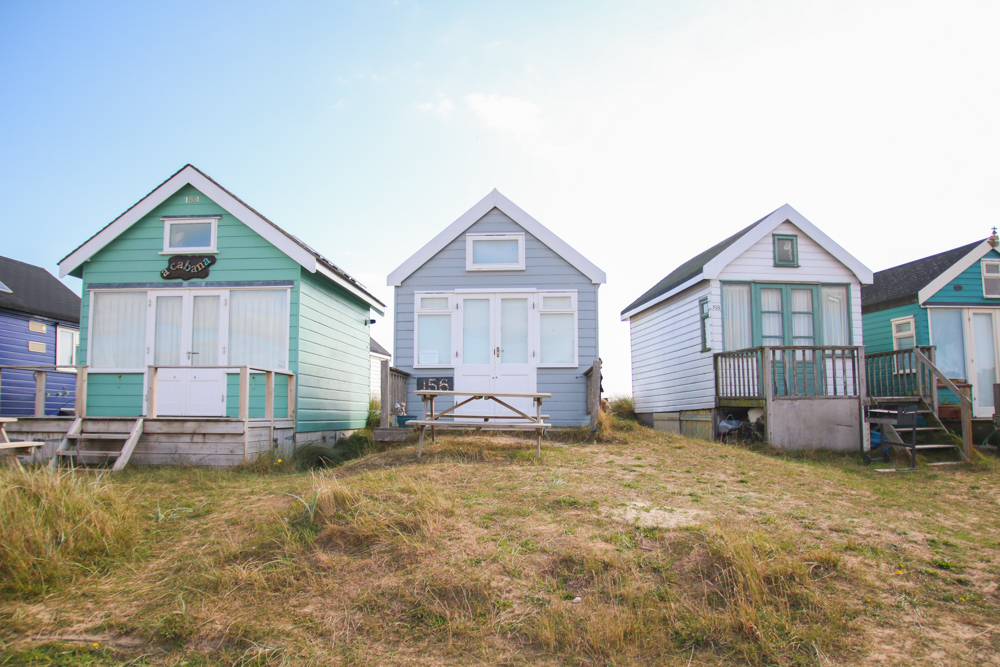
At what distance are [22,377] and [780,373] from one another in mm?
19370

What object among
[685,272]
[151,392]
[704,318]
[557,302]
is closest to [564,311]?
[557,302]

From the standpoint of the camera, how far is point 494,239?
43.4ft

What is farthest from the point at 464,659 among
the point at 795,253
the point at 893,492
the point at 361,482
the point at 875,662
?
the point at 795,253

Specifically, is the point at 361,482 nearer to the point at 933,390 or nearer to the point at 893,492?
the point at 893,492

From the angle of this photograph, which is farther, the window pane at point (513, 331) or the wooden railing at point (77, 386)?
the window pane at point (513, 331)

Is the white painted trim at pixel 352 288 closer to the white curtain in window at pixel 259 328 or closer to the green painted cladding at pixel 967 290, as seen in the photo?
the white curtain in window at pixel 259 328

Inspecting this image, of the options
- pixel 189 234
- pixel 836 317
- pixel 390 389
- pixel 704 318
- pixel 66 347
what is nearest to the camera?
pixel 390 389

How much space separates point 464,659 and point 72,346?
821 inches

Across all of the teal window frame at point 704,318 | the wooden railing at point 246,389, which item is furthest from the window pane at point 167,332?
the teal window frame at point 704,318

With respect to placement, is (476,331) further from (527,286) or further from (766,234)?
(766,234)

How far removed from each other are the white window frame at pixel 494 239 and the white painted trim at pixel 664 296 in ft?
14.8

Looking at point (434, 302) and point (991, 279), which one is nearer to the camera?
point (434, 302)

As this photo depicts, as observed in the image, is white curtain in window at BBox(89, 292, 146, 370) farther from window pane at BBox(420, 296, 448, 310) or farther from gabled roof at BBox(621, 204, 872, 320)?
gabled roof at BBox(621, 204, 872, 320)

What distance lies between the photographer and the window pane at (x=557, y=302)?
1295 centimetres
